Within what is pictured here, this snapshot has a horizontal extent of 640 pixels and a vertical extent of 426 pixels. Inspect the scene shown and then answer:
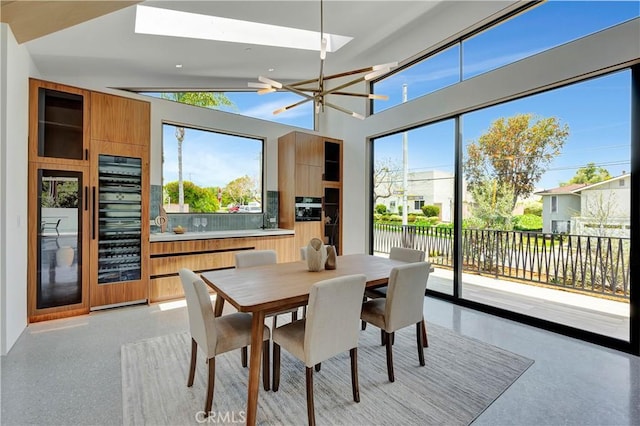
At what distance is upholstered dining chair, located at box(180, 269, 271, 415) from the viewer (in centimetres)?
182

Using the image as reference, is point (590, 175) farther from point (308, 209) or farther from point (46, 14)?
A: point (46, 14)

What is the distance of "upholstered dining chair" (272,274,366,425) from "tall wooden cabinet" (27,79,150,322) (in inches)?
109

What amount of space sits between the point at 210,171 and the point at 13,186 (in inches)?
97.0

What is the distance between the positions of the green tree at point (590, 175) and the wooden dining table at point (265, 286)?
6.94 ft

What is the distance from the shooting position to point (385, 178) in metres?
5.30

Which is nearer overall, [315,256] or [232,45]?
[315,256]

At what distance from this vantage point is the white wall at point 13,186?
8.28 feet

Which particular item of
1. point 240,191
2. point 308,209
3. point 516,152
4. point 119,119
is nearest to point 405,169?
point 516,152

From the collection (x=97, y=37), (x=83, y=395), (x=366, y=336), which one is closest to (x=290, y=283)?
(x=366, y=336)

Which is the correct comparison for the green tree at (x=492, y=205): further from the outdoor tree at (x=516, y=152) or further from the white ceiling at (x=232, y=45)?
the white ceiling at (x=232, y=45)

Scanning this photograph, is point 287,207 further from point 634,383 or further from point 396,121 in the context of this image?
point 634,383

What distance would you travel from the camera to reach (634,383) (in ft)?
7.29

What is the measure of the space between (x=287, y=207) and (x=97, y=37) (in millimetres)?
3325

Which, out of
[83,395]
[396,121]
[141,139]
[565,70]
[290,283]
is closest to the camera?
[83,395]
